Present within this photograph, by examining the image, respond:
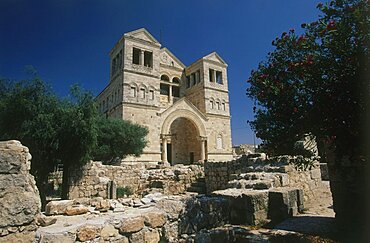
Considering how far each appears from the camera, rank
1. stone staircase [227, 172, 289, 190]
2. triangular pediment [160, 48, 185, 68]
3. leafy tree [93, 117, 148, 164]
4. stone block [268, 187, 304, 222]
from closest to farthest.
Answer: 1. stone block [268, 187, 304, 222]
2. stone staircase [227, 172, 289, 190]
3. leafy tree [93, 117, 148, 164]
4. triangular pediment [160, 48, 185, 68]

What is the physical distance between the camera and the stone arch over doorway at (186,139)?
83.4ft

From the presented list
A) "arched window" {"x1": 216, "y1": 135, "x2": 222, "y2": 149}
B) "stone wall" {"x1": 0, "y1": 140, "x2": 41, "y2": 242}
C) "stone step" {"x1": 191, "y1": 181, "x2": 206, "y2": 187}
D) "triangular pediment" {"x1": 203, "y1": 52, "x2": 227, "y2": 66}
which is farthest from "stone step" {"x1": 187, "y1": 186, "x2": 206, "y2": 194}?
"triangular pediment" {"x1": 203, "y1": 52, "x2": 227, "y2": 66}

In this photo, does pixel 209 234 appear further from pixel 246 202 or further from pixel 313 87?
pixel 313 87

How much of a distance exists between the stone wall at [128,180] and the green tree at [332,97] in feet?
28.6

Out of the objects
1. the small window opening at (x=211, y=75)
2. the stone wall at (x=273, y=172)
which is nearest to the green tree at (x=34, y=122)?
the stone wall at (x=273, y=172)

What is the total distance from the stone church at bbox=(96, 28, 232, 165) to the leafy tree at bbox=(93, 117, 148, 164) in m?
3.38

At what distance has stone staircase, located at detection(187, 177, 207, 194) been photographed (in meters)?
11.0

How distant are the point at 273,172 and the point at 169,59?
89.5 feet

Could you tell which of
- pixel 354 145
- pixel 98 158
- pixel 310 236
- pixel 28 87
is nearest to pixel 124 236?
pixel 310 236

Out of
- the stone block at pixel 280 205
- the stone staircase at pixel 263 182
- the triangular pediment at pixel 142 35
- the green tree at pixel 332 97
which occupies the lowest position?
the stone block at pixel 280 205

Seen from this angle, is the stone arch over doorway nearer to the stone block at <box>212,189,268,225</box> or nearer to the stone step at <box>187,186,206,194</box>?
the stone step at <box>187,186,206,194</box>

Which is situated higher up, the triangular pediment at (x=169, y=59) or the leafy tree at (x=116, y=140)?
the triangular pediment at (x=169, y=59)

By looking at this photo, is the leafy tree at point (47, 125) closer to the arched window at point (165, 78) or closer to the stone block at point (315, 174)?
the stone block at point (315, 174)

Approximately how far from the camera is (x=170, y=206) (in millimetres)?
3322
